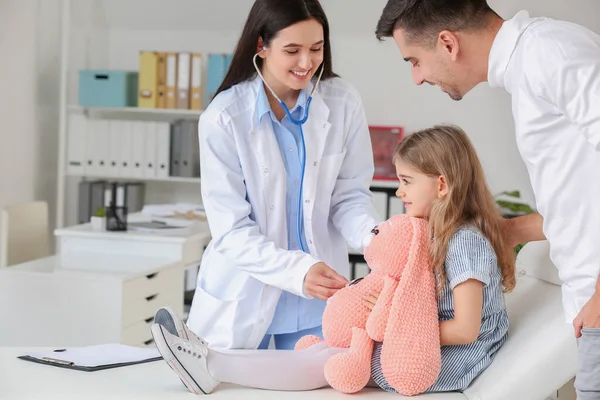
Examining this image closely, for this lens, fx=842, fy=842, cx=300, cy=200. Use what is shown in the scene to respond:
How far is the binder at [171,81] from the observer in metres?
4.31

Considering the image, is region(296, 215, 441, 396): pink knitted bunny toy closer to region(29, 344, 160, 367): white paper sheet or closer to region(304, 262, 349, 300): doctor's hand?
region(304, 262, 349, 300): doctor's hand

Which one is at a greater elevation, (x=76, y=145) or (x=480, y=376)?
(x=76, y=145)

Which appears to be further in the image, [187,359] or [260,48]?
[260,48]

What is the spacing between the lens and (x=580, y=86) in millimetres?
1187

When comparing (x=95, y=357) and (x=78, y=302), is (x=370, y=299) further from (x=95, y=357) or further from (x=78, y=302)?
(x=78, y=302)

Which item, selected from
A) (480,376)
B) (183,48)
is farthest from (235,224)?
(183,48)

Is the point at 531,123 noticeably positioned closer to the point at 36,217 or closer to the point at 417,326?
the point at 417,326

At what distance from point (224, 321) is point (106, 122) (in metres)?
2.69

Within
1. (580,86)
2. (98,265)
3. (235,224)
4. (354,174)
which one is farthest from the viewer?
(98,265)

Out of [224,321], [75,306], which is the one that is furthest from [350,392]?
[75,306]

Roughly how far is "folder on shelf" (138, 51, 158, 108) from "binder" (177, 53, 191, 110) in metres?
0.12

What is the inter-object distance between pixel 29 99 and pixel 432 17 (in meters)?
3.34

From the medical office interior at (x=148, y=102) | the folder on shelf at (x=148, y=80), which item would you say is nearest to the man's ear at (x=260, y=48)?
the medical office interior at (x=148, y=102)

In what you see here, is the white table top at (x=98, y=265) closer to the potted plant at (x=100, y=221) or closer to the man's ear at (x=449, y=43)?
the potted plant at (x=100, y=221)
